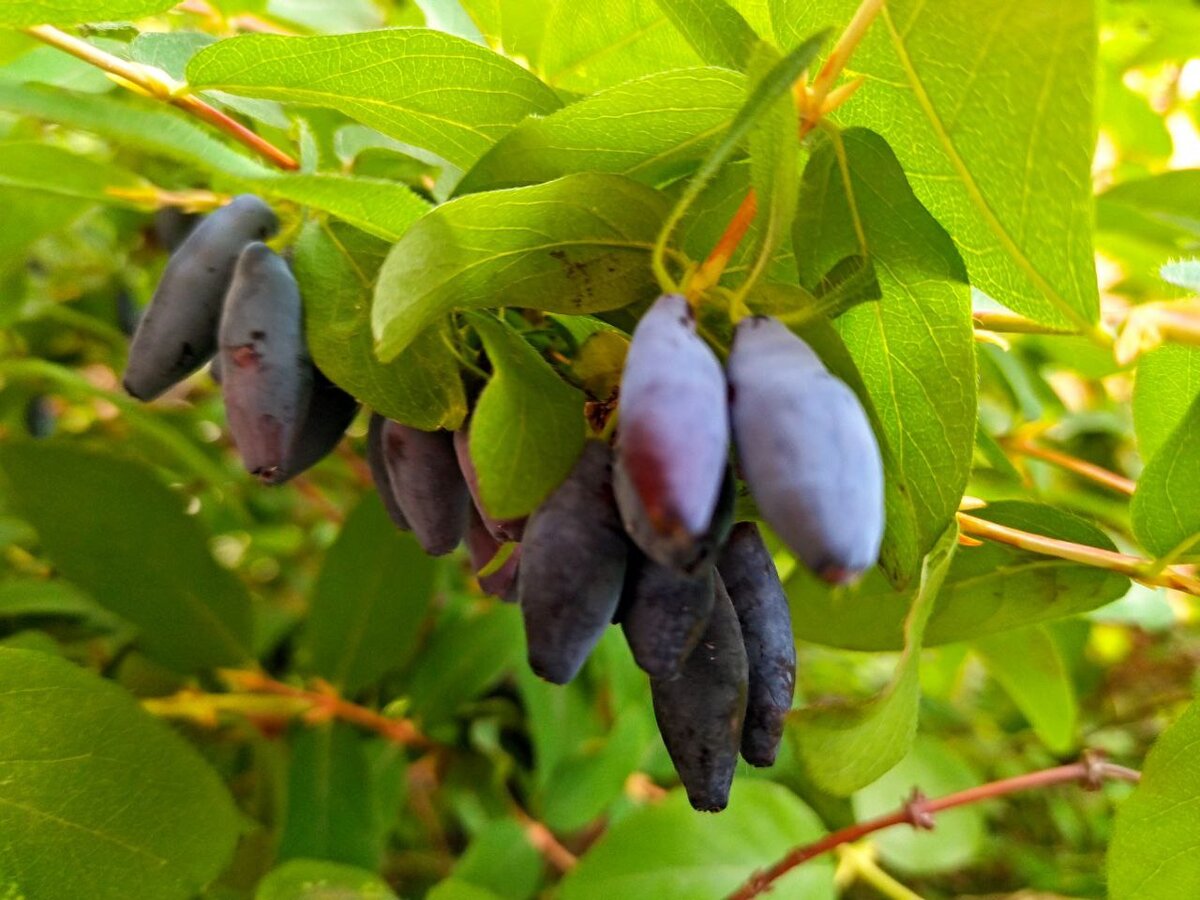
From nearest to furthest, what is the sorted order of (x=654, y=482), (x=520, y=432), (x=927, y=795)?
(x=654, y=482), (x=520, y=432), (x=927, y=795)

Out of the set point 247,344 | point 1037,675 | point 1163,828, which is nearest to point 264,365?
point 247,344

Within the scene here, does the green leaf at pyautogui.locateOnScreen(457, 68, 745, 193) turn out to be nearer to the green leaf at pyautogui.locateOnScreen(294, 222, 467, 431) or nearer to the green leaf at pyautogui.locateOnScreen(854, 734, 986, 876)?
the green leaf at pyautogui.locateOnScreen(294, 222, 467, 431)

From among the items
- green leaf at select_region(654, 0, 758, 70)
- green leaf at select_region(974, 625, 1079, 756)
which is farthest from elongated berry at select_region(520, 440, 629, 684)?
green leaf at select_region(974, 625, 1079, 756)

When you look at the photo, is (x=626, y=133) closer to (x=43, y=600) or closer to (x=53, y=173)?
(x=53, y=173)

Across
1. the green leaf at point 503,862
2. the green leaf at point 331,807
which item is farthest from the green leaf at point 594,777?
the green leaf at point 331,807

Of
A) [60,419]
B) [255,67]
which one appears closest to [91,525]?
[255,67]

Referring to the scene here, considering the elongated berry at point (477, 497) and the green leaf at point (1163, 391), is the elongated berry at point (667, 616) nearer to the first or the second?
the elongated berry at point (477, 497)

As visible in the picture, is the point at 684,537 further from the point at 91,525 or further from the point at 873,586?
the point at 91,525
